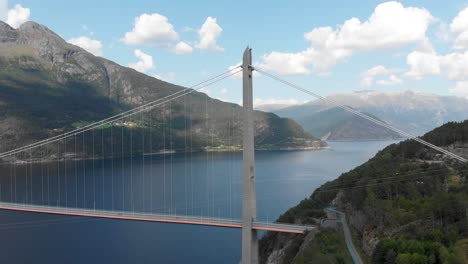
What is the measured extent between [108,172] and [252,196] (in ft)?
138

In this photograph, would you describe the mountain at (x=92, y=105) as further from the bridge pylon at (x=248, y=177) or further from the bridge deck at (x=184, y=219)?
the bridge pylon at (x=248, y=177)

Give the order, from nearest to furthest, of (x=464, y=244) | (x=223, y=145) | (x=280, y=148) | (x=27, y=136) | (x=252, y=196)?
(x=464, y=244) → (x=252, y=196) → (x=27, y=136) → (x=223, y=145) → (x=280, y=148)

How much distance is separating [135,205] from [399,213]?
2279 cm

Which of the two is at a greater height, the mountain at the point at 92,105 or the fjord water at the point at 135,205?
the mountain at the point at 92,105

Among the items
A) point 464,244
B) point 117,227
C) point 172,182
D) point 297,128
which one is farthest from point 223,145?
point 464,244

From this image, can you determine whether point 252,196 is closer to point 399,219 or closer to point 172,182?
point 399,219

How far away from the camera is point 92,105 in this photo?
365 feet

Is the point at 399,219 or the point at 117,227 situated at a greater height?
the point at 399,219

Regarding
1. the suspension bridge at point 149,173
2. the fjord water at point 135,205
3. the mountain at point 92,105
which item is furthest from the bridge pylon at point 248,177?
the mountain at point 92,105

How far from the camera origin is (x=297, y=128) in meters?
117

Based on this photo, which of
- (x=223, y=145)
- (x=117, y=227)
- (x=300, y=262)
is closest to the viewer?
(x=300, y=262)

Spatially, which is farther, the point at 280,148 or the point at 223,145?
the point at 280,148

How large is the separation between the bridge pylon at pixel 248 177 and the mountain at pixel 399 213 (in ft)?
6.18

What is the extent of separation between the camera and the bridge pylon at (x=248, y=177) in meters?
17.1
